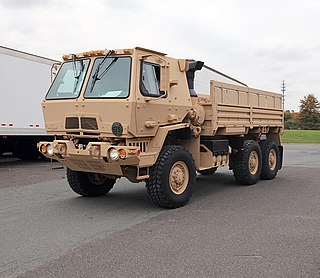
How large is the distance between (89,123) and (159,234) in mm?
2368

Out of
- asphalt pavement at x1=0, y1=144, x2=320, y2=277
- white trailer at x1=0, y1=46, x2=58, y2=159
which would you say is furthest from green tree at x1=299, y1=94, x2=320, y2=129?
asphalt pavement at x1=0, y1=144, x2=320, y2=277

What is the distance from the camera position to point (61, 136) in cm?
802

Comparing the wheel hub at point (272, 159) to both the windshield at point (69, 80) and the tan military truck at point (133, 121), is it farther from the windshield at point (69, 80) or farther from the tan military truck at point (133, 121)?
the windshield at point (69, 80)

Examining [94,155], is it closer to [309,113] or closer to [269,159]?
[269,159]

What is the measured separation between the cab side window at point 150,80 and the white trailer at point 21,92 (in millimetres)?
7812

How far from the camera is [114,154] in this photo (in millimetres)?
6977

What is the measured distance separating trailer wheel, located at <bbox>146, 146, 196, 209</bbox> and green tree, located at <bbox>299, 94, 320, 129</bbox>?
239 ft

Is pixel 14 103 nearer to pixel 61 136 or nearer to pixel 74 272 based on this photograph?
pixel 61 136

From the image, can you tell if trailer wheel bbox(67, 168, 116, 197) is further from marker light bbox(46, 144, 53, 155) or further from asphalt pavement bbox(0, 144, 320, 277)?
marker light bbox(46, 144, 53, 155)

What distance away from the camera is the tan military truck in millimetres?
7176

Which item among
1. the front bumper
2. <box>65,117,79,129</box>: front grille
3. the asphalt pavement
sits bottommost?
the asphalt pavement

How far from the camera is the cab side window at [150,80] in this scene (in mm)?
7391

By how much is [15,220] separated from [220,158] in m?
4.51

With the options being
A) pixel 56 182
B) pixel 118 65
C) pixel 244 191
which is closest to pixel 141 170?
pixel 118 65
